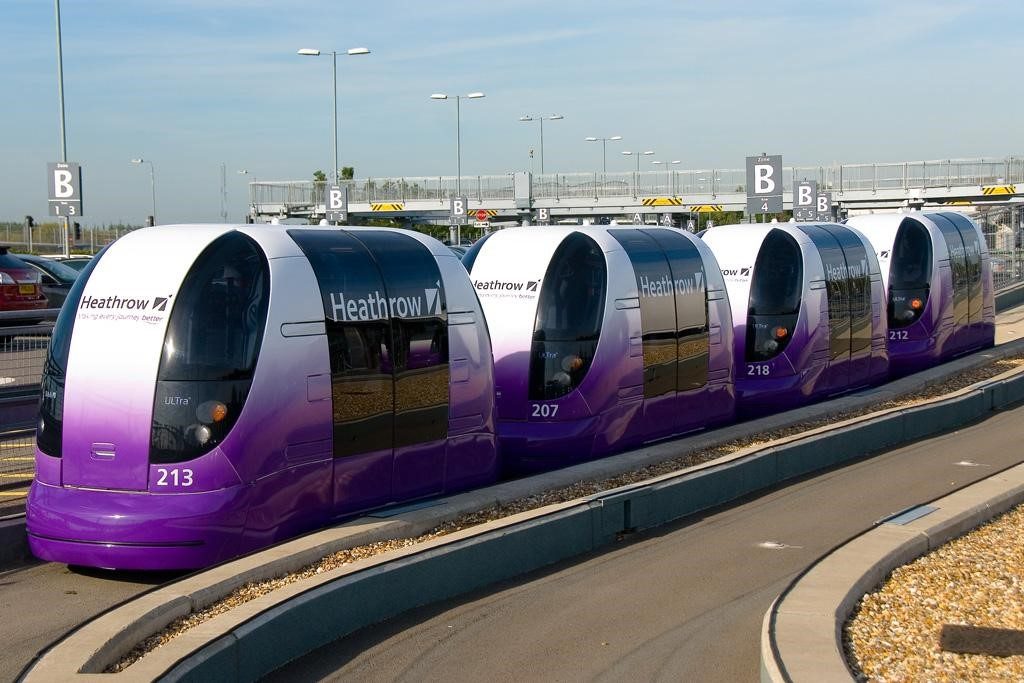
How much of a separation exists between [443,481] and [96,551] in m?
3.27

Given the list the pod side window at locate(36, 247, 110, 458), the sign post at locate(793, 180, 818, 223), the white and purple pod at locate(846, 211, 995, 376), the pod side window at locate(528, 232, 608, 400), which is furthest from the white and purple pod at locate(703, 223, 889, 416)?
the sign post at locate(793, 180, 818, 223)

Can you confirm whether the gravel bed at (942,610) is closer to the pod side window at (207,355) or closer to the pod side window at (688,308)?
the pod side window at (207,355)

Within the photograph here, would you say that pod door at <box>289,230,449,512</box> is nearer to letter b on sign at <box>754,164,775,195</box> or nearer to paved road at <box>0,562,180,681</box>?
paved road at <box>0,562,180,681</box>

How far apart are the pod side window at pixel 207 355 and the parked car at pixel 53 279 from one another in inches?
856

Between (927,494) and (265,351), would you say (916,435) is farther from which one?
(265,351)

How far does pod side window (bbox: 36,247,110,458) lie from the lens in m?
9.31

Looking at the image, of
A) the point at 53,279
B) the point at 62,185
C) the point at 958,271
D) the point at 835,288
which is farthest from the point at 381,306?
the point at 53,279

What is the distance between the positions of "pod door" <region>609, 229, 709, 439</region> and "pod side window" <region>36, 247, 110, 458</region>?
22.0 ft

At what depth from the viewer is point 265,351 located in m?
9.41

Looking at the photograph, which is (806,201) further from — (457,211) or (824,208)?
(457,211)

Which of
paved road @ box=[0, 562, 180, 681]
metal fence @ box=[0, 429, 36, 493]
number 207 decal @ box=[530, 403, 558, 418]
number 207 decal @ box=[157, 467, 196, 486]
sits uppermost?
number 207 decal @ box=[157, 467, 196, 486]

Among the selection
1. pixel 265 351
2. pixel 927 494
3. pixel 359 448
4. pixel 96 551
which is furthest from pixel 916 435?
pixel 96 551

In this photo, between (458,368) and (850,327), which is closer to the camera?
(458,368)

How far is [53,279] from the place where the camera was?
101 feet
